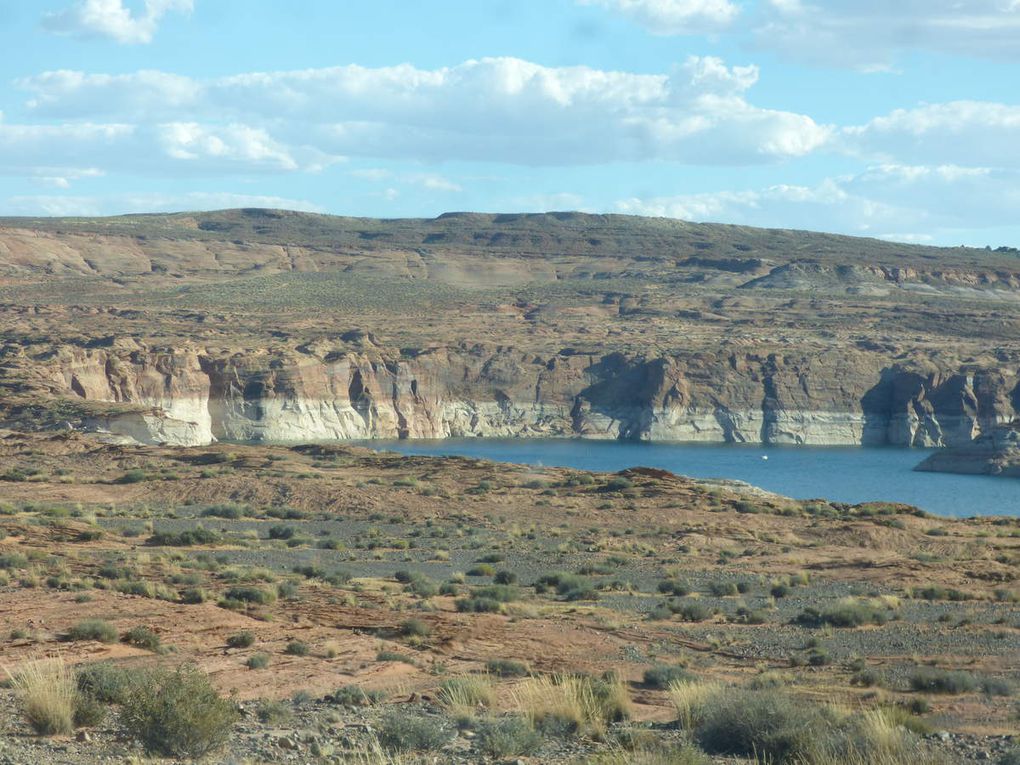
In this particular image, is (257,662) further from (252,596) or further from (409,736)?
(252,596)

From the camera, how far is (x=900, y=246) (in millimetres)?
174125

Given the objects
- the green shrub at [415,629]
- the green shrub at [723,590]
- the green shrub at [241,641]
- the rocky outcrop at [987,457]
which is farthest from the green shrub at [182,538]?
the rocky outcrop at [987,457]

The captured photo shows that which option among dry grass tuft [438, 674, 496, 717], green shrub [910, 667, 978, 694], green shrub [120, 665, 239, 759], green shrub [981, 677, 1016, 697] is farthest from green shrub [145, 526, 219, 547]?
green shrub [120, 665, 239, 759]

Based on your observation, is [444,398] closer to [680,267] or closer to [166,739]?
[680,267]

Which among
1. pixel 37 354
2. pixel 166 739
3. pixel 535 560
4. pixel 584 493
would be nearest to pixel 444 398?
pixel 37 354

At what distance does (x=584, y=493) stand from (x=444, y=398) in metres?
59.6

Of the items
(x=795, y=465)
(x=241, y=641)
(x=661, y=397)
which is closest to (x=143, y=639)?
(x=241, y=641)

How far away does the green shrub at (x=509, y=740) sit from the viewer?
10117 millimetres

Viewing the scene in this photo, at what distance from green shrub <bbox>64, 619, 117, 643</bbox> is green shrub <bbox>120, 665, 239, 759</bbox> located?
5.13m

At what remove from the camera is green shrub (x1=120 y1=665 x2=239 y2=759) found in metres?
9.48

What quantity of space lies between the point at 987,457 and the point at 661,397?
2722 cm

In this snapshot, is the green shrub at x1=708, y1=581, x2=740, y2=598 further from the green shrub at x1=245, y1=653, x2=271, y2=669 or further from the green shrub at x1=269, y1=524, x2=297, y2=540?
the green shrub at x1=269, y1=524, x2=297, y2=540

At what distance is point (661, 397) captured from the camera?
97750 mm

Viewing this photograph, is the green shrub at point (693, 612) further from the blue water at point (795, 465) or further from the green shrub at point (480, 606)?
the blue water at point (795, 465)
